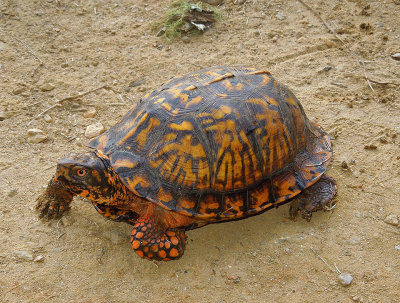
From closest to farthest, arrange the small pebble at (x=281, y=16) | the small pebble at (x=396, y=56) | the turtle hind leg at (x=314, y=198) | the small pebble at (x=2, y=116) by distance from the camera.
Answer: the turtle hind leg at (x=314, y=198) < the small pebble at (x=2, y=116) < the small pebble at (x=396, y=56) < the small pebble at (x=281, y=16)

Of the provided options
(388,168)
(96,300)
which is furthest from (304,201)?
(96,300)

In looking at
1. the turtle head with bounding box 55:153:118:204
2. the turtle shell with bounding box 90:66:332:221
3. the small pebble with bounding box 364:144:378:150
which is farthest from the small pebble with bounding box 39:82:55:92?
the small pebble with bounding box 364:144:378:150

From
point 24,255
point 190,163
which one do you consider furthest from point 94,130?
point 190,163

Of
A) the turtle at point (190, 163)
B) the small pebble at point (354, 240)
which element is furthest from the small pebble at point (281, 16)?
the small pebble at point (354, 240)

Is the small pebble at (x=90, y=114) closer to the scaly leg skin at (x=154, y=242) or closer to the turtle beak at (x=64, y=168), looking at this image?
the turtle beak at (x=64, y=168)

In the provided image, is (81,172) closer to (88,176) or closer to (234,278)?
(88,176)
